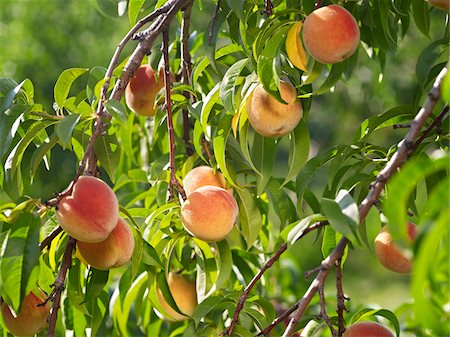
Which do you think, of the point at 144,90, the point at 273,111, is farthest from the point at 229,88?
the point at 144,90

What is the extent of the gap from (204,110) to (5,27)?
2.59m

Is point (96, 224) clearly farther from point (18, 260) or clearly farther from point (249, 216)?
point (249, 216)

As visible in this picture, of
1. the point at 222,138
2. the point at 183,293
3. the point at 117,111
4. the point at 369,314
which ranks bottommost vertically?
the point at 183,293

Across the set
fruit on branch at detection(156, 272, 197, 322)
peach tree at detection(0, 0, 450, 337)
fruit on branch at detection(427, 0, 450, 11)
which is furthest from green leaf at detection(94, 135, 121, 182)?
fruit on branch at detection(427, 0, 450, 11)

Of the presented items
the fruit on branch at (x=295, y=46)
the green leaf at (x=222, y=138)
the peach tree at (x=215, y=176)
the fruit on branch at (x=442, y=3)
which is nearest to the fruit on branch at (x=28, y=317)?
the peach tree at (x=215, y=176)

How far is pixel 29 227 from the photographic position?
2.06ft

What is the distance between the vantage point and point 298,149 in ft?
2.58

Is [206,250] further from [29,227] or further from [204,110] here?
[29,227]

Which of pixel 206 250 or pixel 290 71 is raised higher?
pixel 290 71

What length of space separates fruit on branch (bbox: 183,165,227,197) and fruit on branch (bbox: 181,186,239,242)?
69 mm

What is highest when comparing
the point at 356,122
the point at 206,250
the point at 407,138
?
the point at 407,138

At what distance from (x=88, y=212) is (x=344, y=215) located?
0.20 metres

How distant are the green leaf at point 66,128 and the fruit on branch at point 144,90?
26cm

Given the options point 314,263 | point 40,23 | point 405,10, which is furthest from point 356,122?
point 405,10
